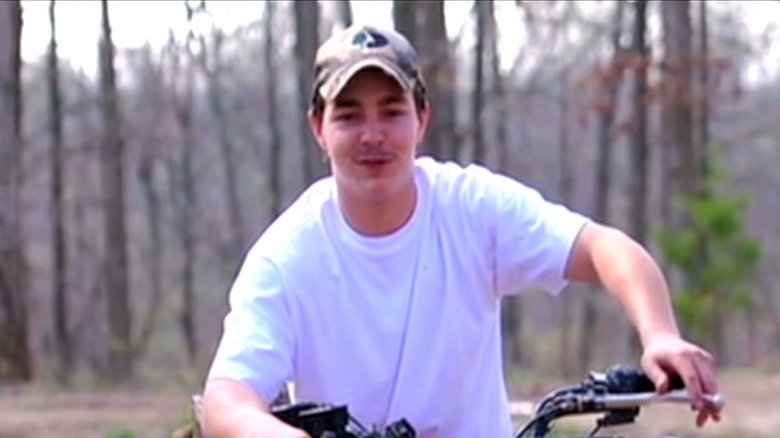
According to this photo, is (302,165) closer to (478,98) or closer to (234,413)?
(478,98)

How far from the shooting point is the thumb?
2.78m

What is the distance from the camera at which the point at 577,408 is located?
2914mm

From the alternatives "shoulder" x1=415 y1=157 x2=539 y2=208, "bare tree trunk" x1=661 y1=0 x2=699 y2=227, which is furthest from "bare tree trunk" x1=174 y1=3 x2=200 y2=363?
"shoulder" x1=415 y1=157 x2=539 y2=208

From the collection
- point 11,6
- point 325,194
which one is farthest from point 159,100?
point 325,194

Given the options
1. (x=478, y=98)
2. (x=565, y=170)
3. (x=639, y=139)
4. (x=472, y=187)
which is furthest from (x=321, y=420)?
(x=565, y=170)

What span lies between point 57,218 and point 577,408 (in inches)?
1015

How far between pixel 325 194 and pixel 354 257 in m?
0.16

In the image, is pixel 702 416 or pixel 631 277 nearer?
pixel 702 416

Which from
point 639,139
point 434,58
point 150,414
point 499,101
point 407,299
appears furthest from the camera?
point 499,101

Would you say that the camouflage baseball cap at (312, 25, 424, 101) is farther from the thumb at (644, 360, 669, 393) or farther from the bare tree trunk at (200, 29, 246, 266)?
the bare tree trunk at (200, 29, 246, 266)

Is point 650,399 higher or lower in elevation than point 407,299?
lower

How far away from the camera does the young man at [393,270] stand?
3.13m

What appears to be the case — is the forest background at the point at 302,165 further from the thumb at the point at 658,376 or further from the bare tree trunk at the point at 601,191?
the thumb at the point at 658,376

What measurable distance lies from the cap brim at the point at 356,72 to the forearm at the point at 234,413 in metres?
0.53
